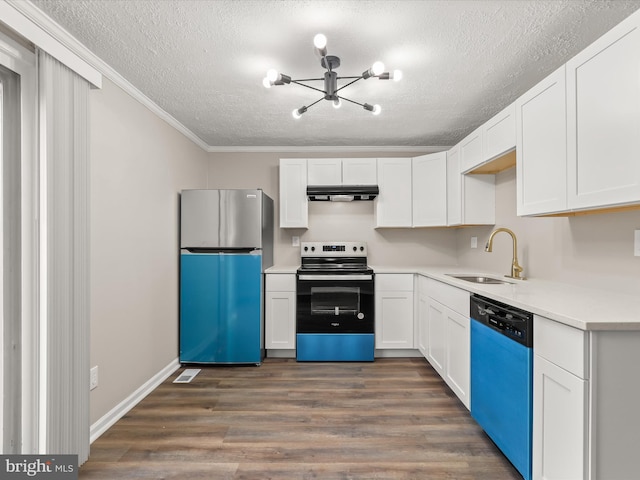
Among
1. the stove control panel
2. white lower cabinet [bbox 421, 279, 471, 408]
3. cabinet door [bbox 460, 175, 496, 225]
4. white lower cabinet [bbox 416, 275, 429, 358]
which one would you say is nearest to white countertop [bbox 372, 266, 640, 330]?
white lower cabinet [bbox 421, 279, 471, 408]

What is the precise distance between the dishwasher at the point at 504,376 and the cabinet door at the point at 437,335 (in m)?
0.54

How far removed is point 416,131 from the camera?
3.37 metres

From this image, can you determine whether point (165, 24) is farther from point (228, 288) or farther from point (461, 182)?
point (461, 182)

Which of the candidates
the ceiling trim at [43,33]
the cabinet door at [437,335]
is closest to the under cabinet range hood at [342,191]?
the cabinet door at [437,335]

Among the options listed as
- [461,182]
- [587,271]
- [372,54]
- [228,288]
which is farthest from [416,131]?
[228,288]

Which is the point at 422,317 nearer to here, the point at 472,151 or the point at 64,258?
the point at 472,151

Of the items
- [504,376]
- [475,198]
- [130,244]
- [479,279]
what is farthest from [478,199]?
[130,244]

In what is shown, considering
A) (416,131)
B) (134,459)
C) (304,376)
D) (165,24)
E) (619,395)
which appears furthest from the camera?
(416,131)

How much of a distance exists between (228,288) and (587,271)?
9.06 feet

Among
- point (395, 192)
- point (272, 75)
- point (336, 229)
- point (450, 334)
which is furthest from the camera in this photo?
point (336, 229)

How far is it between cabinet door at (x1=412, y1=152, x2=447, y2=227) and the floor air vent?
2.65 m

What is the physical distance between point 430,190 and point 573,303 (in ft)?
7.04

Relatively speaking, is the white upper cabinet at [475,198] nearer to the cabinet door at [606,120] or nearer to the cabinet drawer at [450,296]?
the cabinet drawer at [450,296]

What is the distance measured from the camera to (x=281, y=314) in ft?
10.8
